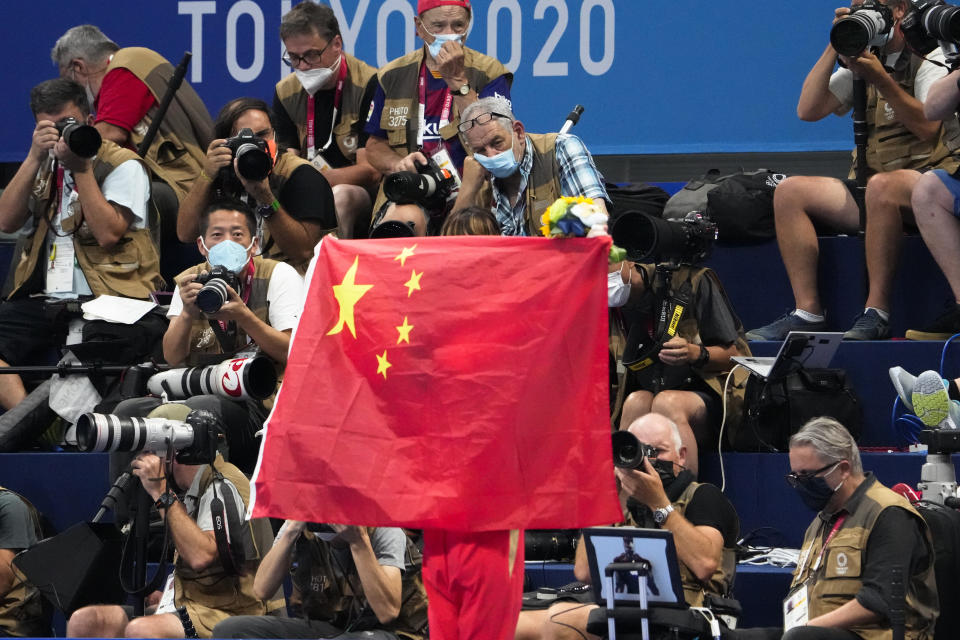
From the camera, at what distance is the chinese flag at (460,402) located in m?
3.89

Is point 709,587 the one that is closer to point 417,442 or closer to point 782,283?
point 417,442

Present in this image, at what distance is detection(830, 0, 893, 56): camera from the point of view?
18.8 ft

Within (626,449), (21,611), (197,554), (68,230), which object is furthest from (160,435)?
(68,230)

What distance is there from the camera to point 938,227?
19.0 ft

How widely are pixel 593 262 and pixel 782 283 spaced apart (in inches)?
107

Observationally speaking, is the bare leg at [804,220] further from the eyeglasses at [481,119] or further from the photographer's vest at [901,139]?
the eyeglasses at [481,119]

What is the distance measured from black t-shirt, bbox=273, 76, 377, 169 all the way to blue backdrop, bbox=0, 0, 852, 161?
73 cm

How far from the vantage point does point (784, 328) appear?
6238 millimetres

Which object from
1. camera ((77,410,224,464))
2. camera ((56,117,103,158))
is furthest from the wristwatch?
camera ((56,117,103,158))

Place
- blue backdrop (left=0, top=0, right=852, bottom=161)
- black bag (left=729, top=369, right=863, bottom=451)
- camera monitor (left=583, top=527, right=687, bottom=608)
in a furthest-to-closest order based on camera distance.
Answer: blue backdrop (left=0, top=0, right=852, bottom=161) → black bag (left=729, top=369, right=863, bottom=451) → camera monitor (left=583, top=527, right=687, bottom=608)

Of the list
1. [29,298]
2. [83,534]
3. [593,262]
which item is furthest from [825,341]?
[29,298]

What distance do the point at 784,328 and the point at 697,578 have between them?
5.92ft

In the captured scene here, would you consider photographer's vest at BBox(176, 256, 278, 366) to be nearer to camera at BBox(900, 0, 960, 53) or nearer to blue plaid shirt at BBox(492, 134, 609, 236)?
blue plaid shirt at BBox(492, 134, 609, 236)

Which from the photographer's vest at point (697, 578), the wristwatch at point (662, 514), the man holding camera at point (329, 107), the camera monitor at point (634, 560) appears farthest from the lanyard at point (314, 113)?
the camera monitor at point (634, 560)
